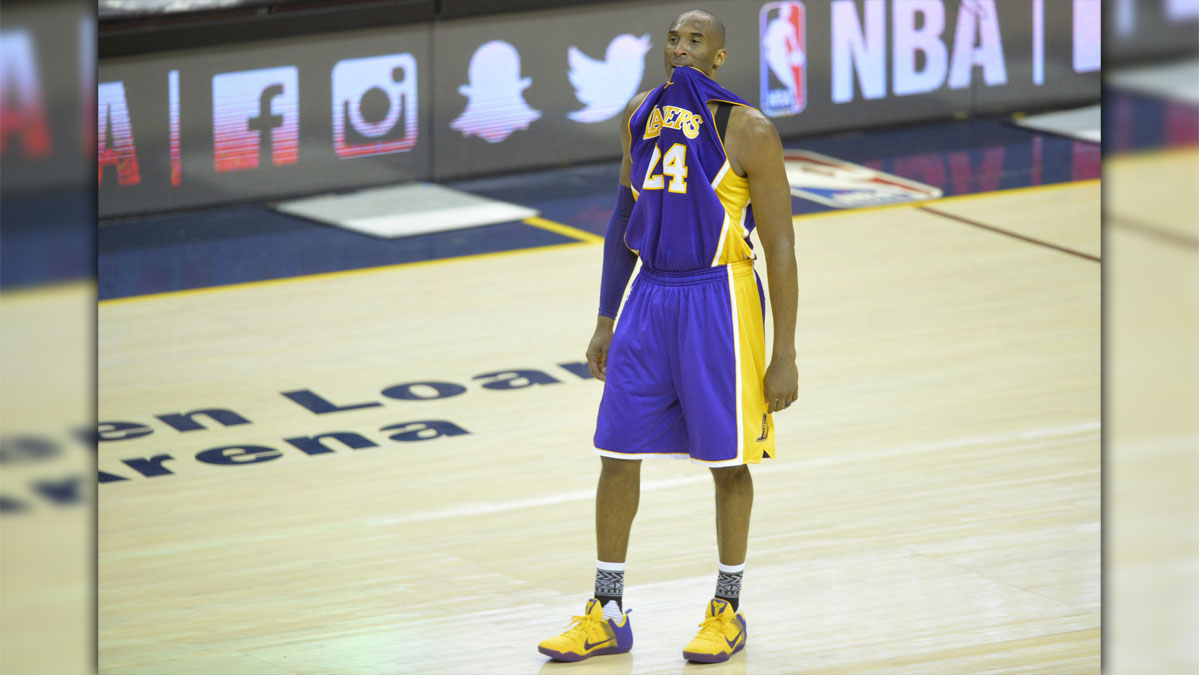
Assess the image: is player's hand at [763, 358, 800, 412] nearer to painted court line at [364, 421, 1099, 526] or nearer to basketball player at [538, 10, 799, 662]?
basketball player at [538, 10, 799, 662]

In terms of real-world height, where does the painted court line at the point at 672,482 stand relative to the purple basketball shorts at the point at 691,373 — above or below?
below

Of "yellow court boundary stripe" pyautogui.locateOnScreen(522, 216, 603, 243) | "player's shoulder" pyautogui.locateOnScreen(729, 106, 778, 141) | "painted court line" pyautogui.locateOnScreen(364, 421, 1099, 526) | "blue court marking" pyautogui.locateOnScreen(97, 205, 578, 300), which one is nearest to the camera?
"player's shoulder" pyautogui.locateOnScreen(729, 106, 778, 141)

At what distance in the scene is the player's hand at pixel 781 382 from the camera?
437 cm

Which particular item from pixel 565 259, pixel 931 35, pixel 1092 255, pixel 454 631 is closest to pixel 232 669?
pixel 454 631

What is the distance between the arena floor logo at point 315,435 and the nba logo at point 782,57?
428cm

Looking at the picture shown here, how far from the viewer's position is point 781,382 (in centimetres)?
437

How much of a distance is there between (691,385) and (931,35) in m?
7.97

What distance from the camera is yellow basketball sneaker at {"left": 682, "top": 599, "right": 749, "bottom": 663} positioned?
449 cm

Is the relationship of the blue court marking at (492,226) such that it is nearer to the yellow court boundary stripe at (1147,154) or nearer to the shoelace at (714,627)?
the shoelace at (714,627)

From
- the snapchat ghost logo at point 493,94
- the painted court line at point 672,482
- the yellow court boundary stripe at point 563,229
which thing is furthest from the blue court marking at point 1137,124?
the snapchat ghost logo at point 493,94

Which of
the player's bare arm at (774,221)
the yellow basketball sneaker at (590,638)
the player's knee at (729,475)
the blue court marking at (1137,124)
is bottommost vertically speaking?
the yellow basketball sneaker at (590,638)

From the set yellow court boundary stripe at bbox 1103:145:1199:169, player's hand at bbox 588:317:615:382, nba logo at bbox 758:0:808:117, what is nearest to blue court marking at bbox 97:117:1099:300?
nba logo at bbox 758:0:808:117

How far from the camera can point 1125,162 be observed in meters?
1.01

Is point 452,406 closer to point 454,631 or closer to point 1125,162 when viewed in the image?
point 454,631
